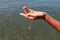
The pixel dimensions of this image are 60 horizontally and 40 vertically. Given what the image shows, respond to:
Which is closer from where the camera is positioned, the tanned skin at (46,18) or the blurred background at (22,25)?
the tanned skin at (46,18)

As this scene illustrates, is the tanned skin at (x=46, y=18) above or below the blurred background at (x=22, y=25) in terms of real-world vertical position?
above

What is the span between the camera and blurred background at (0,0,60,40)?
6.81 metres

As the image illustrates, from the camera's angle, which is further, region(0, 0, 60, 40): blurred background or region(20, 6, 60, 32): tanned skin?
region(0, 0, 60, 40): blurred background

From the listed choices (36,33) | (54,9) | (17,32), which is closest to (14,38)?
(17,32)

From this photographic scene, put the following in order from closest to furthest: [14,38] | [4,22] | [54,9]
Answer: [14,38], [4,22], [54,9]

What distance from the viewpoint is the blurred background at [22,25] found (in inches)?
268

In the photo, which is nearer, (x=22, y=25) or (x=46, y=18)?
(x=46, y=18)

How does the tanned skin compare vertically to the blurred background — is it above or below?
above

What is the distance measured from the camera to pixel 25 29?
23.6 feet

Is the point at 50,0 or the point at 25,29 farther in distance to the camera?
the point at 50,0

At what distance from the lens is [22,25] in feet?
24.6

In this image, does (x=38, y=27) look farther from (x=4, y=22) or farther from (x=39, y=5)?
(x=39, y=5)

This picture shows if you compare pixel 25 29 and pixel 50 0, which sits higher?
pixel 25 29

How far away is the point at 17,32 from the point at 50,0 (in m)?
4.61
